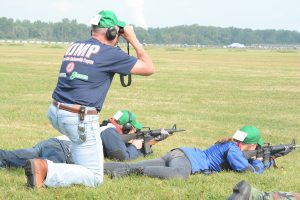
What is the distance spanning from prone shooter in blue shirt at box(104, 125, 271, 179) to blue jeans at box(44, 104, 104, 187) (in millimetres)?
901

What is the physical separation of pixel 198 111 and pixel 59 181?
1309cm

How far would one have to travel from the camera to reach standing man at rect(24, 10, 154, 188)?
582 centimetres

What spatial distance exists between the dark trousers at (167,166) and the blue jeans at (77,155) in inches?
41.7

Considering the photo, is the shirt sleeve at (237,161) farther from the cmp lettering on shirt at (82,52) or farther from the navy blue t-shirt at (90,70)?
the cmp lettering on shirt at (82,52)

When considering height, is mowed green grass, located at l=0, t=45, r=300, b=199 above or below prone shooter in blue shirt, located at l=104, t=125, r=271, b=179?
below

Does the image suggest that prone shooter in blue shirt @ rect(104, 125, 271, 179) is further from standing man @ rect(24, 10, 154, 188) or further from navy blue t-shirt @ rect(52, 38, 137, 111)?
navy blue t-shirt @ rect(52, 38, 137, 111)

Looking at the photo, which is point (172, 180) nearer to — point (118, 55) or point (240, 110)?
point (118, 55)

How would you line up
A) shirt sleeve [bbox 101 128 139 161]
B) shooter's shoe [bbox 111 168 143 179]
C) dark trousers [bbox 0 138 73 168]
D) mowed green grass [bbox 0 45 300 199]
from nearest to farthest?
mowed green grass [bbox 0 45 300 199], shooter's shoe [bbox 111 168 143 179], dark trousers [bbox 0 138 73 168], shirt sleeve [bbox 101 128 139 161]

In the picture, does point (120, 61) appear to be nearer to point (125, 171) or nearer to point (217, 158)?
point (125, 171)

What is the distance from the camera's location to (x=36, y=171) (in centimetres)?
576

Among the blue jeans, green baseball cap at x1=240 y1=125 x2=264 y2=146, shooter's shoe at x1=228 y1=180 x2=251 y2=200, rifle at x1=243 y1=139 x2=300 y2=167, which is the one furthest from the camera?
rifle at x1=243 y1=139 x2=300 y2=167

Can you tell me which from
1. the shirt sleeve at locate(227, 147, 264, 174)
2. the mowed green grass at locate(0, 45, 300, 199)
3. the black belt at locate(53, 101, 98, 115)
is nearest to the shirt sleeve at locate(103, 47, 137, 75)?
the black belt at locate(53, 101, 98, 115)

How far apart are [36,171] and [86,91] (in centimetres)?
101

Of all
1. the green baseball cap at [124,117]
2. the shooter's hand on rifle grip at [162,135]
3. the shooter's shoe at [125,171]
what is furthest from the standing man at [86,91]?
the shooter's hand on rifle grip at [162,135]
